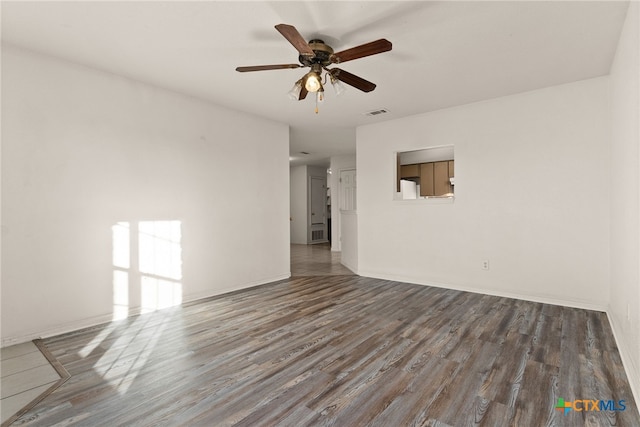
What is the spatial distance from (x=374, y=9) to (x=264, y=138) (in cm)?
294

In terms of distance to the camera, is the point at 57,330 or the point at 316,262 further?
the point at 316,262

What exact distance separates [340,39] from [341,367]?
102 inches

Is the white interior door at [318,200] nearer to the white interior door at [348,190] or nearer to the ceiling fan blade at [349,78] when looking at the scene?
the white interior door at [348,190]

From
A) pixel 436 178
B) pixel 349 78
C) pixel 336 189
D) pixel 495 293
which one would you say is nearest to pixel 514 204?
pixel 495 293

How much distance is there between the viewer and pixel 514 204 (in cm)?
402

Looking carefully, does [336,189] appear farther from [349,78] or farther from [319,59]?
→ [319,59]

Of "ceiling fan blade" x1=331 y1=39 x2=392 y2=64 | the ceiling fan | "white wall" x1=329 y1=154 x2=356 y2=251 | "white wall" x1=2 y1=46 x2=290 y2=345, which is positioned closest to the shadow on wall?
"white wall" x1=2 y1=46 x2=290 y2=345

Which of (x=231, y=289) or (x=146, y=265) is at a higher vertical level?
(x=146, y=265)

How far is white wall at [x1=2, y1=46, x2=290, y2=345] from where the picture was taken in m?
2.79

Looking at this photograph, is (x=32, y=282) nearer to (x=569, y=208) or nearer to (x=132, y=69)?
(x=132, y=69)

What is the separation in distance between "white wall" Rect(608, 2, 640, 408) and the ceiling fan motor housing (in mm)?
1997

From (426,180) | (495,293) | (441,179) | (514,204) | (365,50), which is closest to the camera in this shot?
(365,50)

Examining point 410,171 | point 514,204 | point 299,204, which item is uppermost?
point 410,171

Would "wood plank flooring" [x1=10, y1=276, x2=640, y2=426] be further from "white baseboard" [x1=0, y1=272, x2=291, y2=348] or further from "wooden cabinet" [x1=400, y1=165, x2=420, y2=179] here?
"wooden cabinet" [x1=400, y1=165, x2=420, y2=179]
